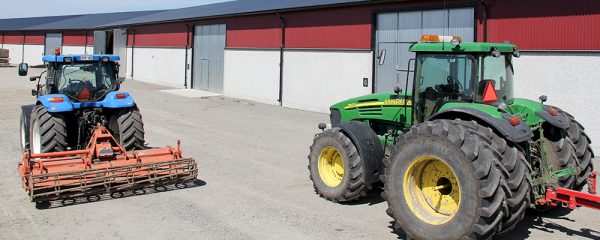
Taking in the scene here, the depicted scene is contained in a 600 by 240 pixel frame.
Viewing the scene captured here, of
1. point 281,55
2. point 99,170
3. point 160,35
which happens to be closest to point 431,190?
point 99,170

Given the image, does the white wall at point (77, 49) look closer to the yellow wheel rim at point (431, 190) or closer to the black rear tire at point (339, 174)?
the black rear tire at point (339, 174)

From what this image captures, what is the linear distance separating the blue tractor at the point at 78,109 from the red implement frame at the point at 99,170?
76 centimetres

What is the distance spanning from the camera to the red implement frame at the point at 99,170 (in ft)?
23.1

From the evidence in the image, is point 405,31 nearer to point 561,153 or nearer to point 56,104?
point 561,153

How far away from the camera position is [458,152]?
17.5 feet

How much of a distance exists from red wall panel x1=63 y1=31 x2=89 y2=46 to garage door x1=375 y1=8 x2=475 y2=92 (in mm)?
33928

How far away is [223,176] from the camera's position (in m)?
9.31

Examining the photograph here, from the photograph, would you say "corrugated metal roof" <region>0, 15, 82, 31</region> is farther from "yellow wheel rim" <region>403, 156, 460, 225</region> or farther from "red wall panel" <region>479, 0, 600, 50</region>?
"yellow wheel rim" <region>403, 156, 460, 225</region>

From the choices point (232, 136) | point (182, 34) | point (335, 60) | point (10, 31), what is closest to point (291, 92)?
point (335, 60)

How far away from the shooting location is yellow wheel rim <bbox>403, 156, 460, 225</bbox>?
19.0ft

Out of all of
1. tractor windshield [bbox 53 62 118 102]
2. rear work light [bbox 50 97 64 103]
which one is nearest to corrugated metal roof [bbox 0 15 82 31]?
tractor windshield [bbox 53 62 118 102]

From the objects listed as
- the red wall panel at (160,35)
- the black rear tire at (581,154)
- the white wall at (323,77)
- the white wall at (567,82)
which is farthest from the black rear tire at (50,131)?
the red wall panel at (160,35)

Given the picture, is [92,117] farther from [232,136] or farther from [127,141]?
[232,136]

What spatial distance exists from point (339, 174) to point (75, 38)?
4447 centimetres
